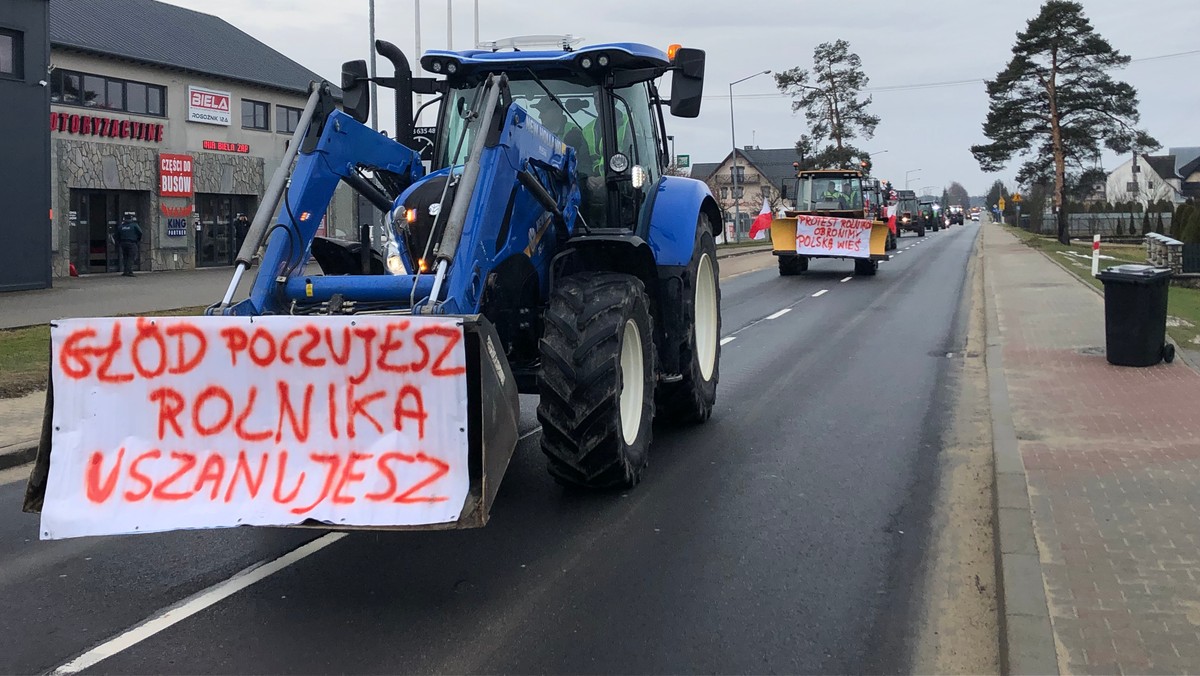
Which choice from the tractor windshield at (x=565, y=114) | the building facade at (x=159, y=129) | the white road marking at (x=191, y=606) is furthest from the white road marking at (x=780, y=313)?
the white road marking at (x=191, y=606)

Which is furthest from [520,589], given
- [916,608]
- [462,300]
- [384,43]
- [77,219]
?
[77,219]

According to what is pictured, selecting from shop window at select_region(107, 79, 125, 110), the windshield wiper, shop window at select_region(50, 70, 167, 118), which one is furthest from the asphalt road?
shop window at select_region(107, 79, 125, 110)

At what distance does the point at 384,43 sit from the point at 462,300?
2.97m

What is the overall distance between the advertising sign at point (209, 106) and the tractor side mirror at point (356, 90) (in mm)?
30577

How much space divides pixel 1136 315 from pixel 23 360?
39.7ft

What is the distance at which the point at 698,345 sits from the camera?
29.9ft

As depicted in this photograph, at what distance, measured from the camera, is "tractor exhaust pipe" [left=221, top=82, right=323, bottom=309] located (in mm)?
5676

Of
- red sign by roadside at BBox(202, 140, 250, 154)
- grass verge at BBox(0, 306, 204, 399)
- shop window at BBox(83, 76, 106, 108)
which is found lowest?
grass verge at BBox(0, 306, 204, 399)

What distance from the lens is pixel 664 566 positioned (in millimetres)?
5602

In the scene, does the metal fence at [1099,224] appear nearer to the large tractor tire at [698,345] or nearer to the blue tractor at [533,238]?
the large tractor tire at [698,345]

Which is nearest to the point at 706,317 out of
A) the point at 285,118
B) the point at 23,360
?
the point at 23,360

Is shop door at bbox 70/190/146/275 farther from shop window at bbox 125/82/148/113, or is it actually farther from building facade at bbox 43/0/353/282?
shop window at bbox 125/82/148/113

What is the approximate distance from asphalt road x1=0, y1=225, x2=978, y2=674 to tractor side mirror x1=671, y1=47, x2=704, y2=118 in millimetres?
2536

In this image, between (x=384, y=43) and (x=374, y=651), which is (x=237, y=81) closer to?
(x=384, y=43)
